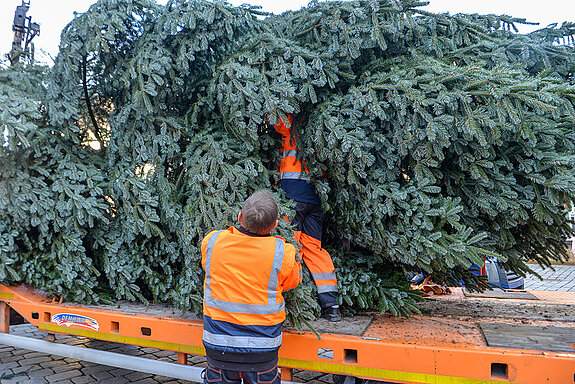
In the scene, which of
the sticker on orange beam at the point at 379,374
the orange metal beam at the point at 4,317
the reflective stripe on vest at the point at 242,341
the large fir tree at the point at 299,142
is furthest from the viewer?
the orange metal beam at the point at 4,317

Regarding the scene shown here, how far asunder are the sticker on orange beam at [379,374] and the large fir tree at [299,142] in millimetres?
368

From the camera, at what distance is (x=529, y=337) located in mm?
3127

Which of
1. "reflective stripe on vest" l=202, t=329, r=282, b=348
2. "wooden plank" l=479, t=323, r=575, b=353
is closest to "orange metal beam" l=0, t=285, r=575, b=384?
"wooden plank" l=479, t=323, r=575, b=353

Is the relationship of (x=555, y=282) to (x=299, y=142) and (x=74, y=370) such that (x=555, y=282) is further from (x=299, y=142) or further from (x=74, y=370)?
(x=74, y=370)

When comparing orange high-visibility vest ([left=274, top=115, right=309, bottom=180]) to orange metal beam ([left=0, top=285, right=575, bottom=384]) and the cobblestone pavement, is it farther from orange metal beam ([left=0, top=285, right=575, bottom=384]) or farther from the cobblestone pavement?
the cobblestone pavement

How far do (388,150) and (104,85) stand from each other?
275 centimetres

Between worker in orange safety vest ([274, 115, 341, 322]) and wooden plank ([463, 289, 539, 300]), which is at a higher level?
worker in orange safety vest ([274, 115, 341, 322])

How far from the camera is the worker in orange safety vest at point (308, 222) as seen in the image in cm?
372

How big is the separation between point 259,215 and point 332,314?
1426 millimetres

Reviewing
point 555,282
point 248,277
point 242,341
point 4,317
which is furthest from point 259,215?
point 555,282

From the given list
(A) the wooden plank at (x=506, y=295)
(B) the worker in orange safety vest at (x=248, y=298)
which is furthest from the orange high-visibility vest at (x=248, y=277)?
(A) the wooden plank at (x=506, y=295)

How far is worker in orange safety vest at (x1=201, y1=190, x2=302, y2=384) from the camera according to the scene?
2.65 m

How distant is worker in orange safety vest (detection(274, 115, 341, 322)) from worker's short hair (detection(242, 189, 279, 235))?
3.49 ft

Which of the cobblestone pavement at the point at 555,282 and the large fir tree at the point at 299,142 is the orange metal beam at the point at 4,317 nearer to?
the large fir tree at the point at 299,142
